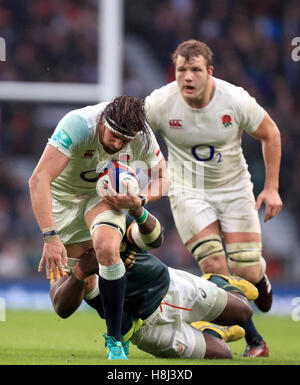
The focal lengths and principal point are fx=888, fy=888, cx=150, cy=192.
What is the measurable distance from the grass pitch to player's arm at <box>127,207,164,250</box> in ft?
2.28

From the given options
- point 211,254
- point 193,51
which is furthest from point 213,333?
point 193,51

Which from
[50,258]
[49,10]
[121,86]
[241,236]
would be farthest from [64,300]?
[49,10]

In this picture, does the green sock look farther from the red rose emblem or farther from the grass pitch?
the red rose emblem

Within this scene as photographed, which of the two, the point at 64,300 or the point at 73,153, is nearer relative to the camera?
the point at 73,153

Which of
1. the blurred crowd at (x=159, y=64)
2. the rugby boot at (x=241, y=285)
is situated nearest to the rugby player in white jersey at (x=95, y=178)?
the rugby boot at (x=241, y=285)

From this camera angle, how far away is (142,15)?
13.4 metres

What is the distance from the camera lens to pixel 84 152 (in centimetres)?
550

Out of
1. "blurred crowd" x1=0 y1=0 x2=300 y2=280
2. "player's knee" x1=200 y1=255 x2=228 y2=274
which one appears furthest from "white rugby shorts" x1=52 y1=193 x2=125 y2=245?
"blurred crowd" x1=0 y1=0 x2=300 y2=280

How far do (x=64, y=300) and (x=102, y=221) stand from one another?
2.70 feet

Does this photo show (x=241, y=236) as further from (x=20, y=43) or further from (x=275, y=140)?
(x=20, y=43)

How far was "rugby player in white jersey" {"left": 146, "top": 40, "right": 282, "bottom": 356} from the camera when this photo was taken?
661 centimetres

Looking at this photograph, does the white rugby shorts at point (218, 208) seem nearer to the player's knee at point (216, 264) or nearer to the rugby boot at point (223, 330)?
the player's knee at point (216, 264)

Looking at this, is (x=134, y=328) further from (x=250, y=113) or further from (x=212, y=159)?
(x=250, y=113)

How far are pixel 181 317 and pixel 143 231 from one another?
0.59m
